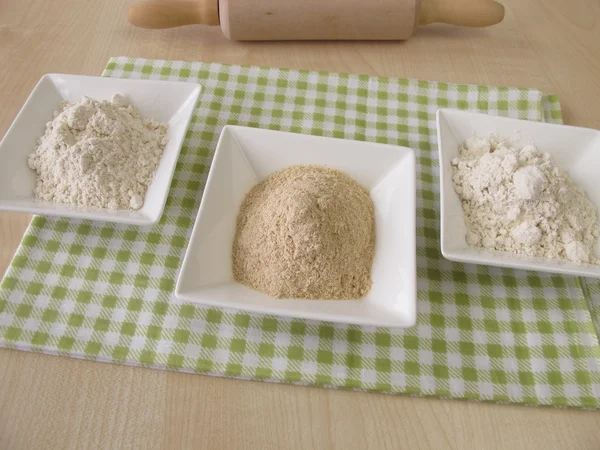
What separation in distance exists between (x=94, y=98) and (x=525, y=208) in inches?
33.5

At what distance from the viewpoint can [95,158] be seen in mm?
812

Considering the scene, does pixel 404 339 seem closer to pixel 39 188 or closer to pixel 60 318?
pixel 60 318

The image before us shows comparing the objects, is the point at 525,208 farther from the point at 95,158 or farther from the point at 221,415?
the point at 95,158

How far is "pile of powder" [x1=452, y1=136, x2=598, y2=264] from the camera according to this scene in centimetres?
78

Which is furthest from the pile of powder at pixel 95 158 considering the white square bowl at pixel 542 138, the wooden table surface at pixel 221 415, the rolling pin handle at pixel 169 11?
the white square bowl at pixel 542 138

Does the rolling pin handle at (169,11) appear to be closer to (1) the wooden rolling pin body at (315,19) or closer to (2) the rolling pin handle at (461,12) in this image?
(1) the wooden rolling pin body at (315,19)

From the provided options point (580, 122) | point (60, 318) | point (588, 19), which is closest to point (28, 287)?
point (60, 318)

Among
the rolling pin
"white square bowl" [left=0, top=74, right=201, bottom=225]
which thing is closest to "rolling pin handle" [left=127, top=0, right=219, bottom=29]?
the rolling pin

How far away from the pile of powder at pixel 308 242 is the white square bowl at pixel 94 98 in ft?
0.55

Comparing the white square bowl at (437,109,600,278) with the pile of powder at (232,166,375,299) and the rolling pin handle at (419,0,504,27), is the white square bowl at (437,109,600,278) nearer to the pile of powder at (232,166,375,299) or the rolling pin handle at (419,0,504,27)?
the pile of powder at (232,166,375,299)

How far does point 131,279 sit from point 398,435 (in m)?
0.51

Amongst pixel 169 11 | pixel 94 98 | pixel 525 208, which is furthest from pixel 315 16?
pixel 525 208

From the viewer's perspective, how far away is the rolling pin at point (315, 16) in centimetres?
107

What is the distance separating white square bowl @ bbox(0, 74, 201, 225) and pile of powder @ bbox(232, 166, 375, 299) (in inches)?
6.6
